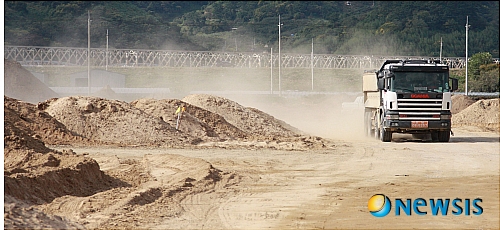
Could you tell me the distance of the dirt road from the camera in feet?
42.2

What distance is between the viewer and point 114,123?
27.6 m

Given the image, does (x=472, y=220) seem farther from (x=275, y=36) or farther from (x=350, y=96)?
(x=275, y=36)

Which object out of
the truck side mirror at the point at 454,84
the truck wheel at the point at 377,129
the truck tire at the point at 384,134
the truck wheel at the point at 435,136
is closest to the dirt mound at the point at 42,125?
the truck tire at the point at 384,134

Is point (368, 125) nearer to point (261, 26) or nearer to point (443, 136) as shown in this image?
point (443, 136)

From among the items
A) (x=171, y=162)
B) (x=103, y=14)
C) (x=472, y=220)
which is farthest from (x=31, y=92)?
(x=103, y=14)

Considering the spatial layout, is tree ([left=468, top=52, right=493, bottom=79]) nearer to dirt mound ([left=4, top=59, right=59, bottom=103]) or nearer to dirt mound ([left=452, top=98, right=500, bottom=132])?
dirt mound ([left=452, top=98, right=500, bottom=132])

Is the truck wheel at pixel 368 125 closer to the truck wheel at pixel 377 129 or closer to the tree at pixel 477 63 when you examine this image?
the truck wheel at pixel 377 129

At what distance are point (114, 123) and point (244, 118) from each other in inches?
316

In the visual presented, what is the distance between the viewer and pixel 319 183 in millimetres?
18094

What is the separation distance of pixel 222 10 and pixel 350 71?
78350 millimetres

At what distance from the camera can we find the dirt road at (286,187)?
42.2ft

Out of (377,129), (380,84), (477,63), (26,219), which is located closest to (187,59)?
(477,63)

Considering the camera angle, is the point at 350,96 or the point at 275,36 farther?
the point at 275,36

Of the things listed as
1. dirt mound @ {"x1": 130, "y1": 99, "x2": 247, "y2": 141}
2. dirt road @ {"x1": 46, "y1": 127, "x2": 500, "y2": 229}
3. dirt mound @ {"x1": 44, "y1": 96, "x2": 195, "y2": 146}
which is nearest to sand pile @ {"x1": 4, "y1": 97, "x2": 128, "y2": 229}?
dirt road @ {"x1": 46, "y1": 127, "x2": 500, "y2": 229}
